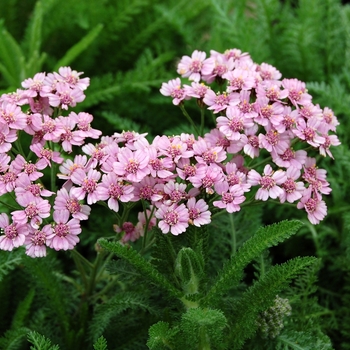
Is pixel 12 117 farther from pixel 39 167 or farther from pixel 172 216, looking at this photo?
pixel 172 216

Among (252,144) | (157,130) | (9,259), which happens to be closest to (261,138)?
(252,144)

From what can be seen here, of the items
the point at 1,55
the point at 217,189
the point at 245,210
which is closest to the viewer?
the point at 217,189

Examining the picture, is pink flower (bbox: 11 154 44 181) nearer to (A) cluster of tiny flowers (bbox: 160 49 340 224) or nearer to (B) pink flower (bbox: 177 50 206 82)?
(A) cluster of tiny flowers (bbox: 160 49 340 224)

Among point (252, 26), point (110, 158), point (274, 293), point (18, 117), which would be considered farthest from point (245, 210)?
point (252, 26)

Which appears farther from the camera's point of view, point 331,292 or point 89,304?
point 331,292

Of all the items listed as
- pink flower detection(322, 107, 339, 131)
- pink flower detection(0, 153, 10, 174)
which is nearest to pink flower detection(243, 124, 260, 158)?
pink flower detection(322, 107, 339, 131)

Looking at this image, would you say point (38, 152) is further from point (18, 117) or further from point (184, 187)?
point (184, 187)

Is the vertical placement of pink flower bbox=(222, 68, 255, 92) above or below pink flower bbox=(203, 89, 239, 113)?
above
